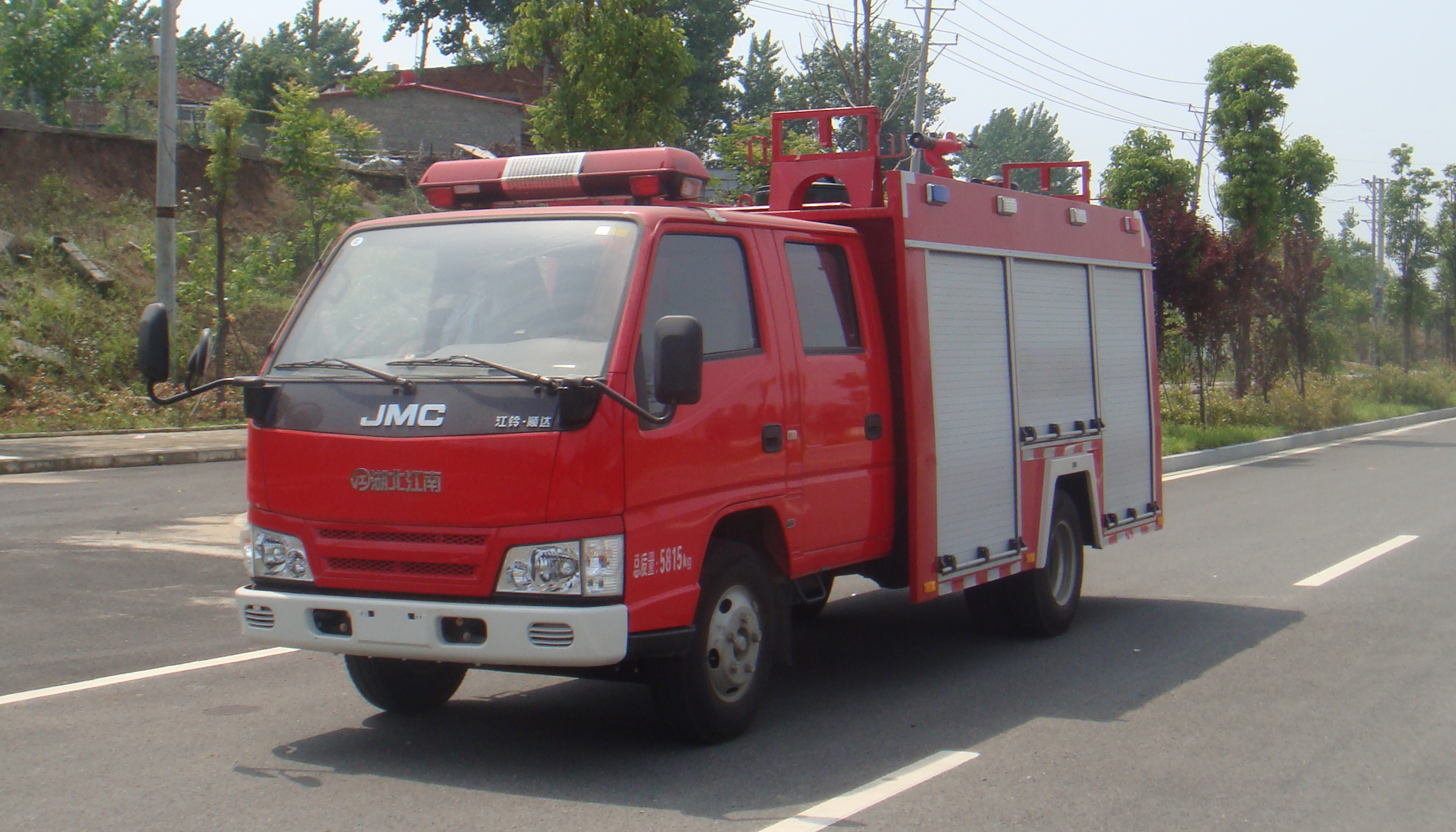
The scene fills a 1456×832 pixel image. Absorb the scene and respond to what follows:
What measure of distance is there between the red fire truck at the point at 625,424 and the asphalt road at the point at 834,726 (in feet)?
1.50

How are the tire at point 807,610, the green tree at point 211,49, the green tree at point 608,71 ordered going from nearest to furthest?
the tire at point 807,610, the green tree at point 608,71, the green tree at point 211,49

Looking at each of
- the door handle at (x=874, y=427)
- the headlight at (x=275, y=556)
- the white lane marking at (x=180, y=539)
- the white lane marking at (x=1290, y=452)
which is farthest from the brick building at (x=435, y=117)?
the headlight at (x=275, y=556)

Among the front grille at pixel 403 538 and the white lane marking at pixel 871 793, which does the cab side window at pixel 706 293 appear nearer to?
the front grille at pixel 403 538

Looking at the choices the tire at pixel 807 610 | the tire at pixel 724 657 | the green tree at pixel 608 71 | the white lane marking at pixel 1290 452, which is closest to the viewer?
the tire at pixel 724 657

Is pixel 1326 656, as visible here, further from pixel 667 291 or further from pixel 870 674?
pixel 667 291

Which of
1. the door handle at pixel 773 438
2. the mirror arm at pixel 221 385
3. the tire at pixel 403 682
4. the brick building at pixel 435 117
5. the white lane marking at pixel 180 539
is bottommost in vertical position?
the tire at pixel 403 682

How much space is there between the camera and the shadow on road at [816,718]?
535 cm

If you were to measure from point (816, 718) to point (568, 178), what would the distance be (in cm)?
270

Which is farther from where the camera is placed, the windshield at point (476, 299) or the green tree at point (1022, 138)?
the green tree at point (1022, 138)

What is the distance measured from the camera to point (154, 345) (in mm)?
5641

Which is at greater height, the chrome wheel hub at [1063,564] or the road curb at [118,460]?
the road curb at [118,460]

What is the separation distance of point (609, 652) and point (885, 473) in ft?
7.54

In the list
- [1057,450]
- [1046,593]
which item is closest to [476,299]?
[1057,450]

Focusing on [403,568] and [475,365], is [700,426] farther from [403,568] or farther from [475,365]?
[403,568]
